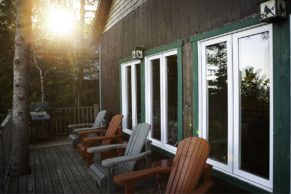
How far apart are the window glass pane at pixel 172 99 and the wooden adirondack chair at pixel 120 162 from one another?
0.49 m

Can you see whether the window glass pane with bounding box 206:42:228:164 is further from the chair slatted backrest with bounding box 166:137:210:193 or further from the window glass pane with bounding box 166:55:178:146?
the window glass pane with bounding box 166:55:178:146

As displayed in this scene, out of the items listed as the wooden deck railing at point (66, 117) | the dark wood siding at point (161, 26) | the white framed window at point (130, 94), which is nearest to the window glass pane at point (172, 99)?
the dark wood siding at point (161, 26)

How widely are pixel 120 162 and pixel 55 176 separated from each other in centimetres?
208

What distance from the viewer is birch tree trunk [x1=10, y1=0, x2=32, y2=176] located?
4848 millimetres

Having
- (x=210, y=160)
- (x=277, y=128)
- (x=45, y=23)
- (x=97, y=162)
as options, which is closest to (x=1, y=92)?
(x=45, y=23)

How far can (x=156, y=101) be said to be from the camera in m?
4.94

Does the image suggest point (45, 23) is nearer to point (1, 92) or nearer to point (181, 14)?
point (1, 92)

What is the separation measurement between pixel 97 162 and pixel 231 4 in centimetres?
273

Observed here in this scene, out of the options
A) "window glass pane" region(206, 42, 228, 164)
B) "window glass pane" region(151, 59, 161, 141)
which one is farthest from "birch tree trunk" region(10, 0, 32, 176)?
"window glass pane" region(206, 42, 228, 164)

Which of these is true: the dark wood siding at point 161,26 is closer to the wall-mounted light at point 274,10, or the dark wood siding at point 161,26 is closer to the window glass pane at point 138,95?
the wall-mounted light at point 274,10

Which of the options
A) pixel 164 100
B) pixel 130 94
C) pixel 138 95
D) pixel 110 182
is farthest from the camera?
pixel 130 94

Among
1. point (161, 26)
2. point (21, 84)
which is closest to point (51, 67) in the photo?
point (21, 84)

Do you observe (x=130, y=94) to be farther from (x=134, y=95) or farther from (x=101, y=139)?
(x=101, y=139)

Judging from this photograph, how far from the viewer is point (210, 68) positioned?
3.47 meters
